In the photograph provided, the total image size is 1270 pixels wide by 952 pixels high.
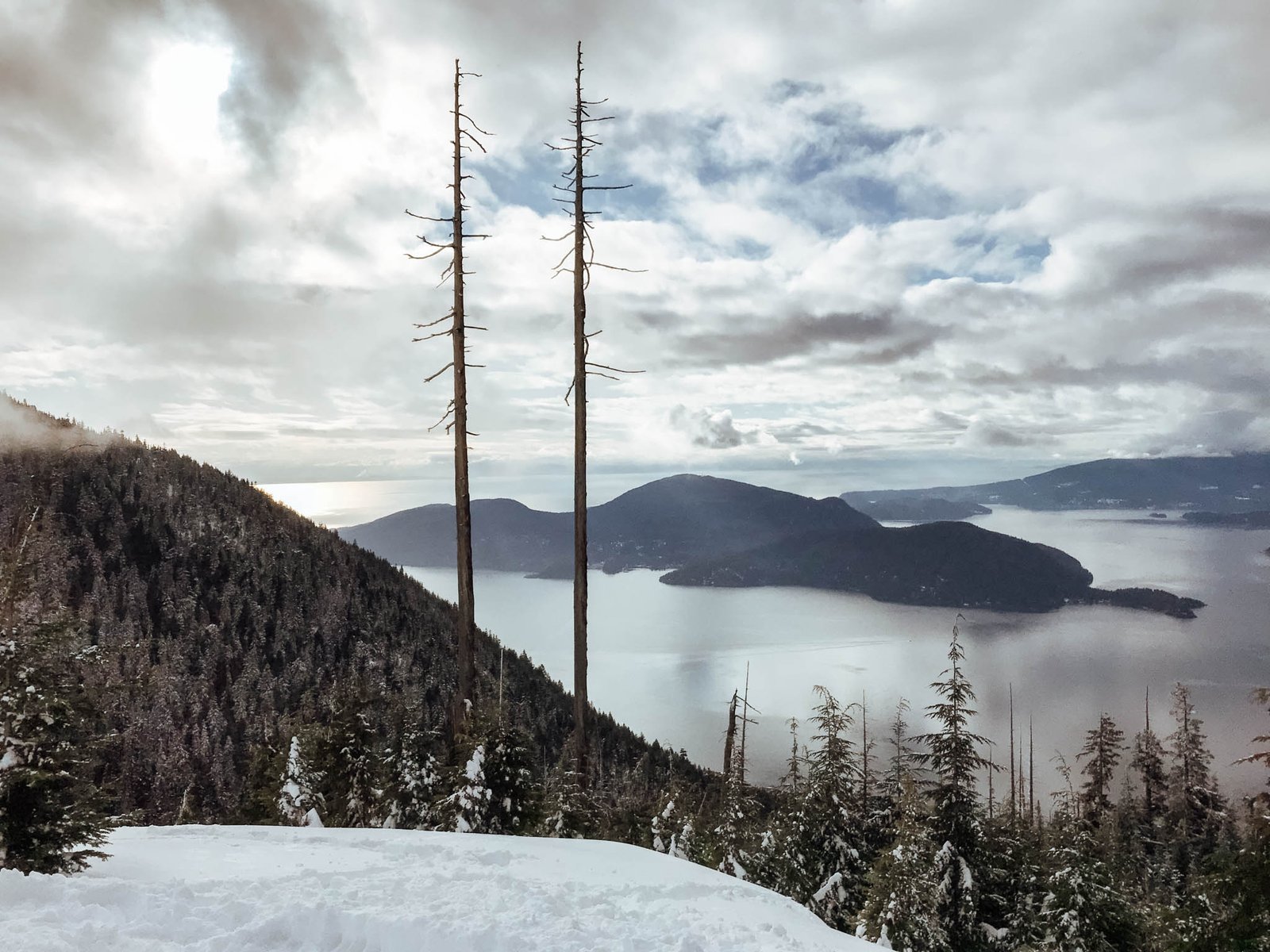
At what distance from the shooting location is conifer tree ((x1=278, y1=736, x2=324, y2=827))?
18000 millimetres

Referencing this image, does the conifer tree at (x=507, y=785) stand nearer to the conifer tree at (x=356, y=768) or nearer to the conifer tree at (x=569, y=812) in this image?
the conifer tree at (x=569, y=812)

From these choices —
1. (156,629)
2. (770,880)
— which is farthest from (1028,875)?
(156,629)

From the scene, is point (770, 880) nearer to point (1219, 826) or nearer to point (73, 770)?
point (73, 770)

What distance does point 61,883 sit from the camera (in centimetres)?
536

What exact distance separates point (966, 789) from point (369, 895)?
13853 millimetres

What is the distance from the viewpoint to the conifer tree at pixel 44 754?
5.75 meters

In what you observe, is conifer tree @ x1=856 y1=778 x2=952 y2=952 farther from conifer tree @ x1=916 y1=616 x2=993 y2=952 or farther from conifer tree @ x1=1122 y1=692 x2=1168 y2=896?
conifer tree @ x1=1122 y1=692 x2=1168 y2=896

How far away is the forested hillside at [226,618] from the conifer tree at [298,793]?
5703cm

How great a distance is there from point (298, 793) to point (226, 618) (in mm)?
148756

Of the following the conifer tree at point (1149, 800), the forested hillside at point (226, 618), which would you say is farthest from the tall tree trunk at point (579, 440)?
the forested hillside at point (226, 618)

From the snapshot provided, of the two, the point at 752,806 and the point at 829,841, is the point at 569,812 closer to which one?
the point at 829,841

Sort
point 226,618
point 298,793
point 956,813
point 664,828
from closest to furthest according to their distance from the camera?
point 956,813
point 298,793
point 664,828
point 226,618

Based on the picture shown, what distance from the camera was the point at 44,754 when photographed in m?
5.94

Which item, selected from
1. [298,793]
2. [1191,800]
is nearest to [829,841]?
[298,793]
